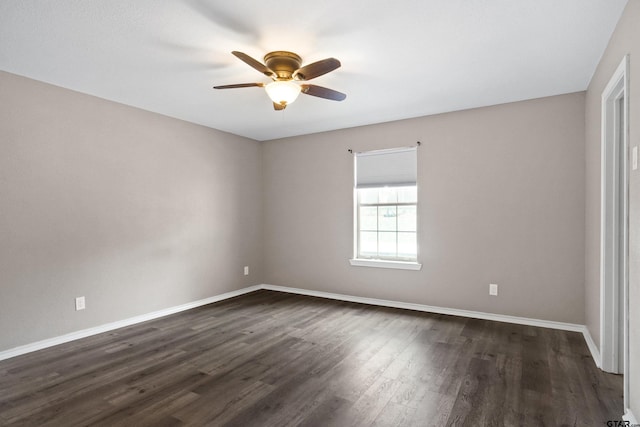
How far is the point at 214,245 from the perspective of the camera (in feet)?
16.6

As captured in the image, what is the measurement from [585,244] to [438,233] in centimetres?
149

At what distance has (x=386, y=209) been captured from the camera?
484 cm

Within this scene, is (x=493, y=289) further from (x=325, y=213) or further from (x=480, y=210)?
(x=325, y=213)

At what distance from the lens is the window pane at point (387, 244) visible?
4789 mm

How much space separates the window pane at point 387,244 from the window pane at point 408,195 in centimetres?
50

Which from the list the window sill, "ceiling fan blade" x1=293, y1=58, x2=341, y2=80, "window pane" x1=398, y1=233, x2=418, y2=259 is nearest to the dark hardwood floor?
the window sill

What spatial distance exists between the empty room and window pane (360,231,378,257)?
0.03m

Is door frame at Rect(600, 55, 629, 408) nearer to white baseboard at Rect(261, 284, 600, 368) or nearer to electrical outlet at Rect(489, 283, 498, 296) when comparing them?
white baseboard at Rect(261, 284, 600, 368)

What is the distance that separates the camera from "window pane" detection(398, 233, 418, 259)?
181 inches

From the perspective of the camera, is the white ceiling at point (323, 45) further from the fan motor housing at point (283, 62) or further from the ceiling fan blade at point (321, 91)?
the ceiling fan blade at point (321, 91)

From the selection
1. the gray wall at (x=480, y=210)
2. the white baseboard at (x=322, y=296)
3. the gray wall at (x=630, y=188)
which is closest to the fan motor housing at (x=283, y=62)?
the gray wall at (x=630, y=188)

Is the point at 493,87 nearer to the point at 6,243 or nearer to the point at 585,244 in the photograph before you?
the point at 585,244

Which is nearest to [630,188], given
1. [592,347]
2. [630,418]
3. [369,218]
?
[630,418]

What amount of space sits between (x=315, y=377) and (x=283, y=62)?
2483 mm
